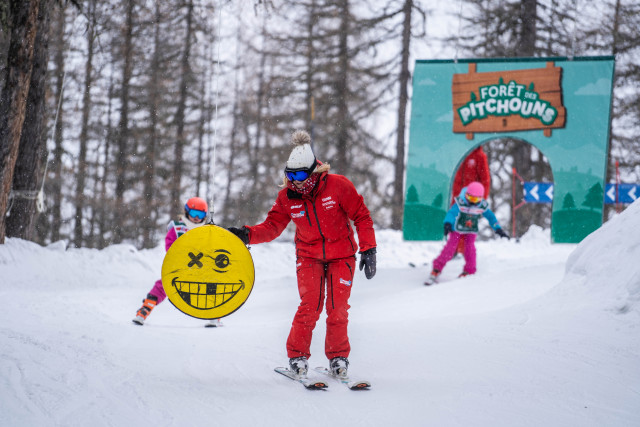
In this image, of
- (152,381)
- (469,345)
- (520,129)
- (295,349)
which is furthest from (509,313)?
(520,129)

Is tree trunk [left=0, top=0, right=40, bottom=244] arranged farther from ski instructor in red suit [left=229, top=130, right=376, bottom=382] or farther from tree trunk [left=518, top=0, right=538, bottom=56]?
tree trunk [left=518, top=0, right=538, bottom=56]

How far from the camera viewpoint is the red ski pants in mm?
4121

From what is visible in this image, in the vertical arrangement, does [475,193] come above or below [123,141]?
below

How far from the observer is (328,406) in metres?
3.45

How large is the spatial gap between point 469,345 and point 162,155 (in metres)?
18.5

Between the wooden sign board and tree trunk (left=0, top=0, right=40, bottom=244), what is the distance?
7.36 m

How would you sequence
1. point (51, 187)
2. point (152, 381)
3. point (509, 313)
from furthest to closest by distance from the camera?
point (51, 187)
point (509, 313)
point (152, 381)

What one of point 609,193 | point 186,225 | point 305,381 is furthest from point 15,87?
point 609,193

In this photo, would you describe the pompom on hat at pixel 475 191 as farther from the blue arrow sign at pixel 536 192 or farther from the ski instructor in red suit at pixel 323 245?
the ski instructor in red suit at pixel 323 245

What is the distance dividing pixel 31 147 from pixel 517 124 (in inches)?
358

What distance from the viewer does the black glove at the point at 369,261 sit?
13.2ft

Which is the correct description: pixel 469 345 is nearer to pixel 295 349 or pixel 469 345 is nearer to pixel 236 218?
pixel 295 349

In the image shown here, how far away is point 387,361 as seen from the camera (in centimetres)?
452

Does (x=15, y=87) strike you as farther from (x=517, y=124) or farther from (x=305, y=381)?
(x=517, y=124)
